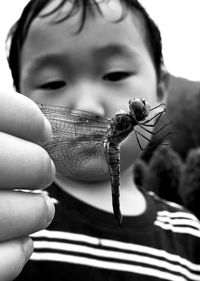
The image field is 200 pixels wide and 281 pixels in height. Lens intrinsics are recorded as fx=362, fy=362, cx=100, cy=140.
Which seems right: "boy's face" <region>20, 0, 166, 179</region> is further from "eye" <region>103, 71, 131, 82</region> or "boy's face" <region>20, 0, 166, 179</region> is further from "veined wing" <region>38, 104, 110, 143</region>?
"veined wing" <region>38, 104, 110, 143</region>

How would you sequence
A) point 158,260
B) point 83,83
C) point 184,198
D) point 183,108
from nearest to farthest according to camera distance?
1. point 83,83
2. point 158,260
3. point 184,198
4. point 183,108

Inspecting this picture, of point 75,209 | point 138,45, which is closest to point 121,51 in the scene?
point 138,45

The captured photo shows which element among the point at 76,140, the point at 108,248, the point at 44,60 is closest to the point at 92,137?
the point at 76,140

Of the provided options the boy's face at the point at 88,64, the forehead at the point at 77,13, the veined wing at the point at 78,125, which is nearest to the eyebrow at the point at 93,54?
the boy's face at the point at 88,64

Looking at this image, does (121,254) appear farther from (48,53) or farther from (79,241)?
(48,53)

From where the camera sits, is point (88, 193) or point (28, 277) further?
point (88, 193)

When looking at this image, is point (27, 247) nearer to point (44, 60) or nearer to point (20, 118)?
point (20, 118)

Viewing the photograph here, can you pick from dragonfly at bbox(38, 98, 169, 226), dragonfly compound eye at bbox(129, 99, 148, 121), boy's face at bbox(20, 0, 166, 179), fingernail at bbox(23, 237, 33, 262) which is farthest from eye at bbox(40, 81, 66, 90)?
fingernail at bbox(23, 237, 33, 262)
